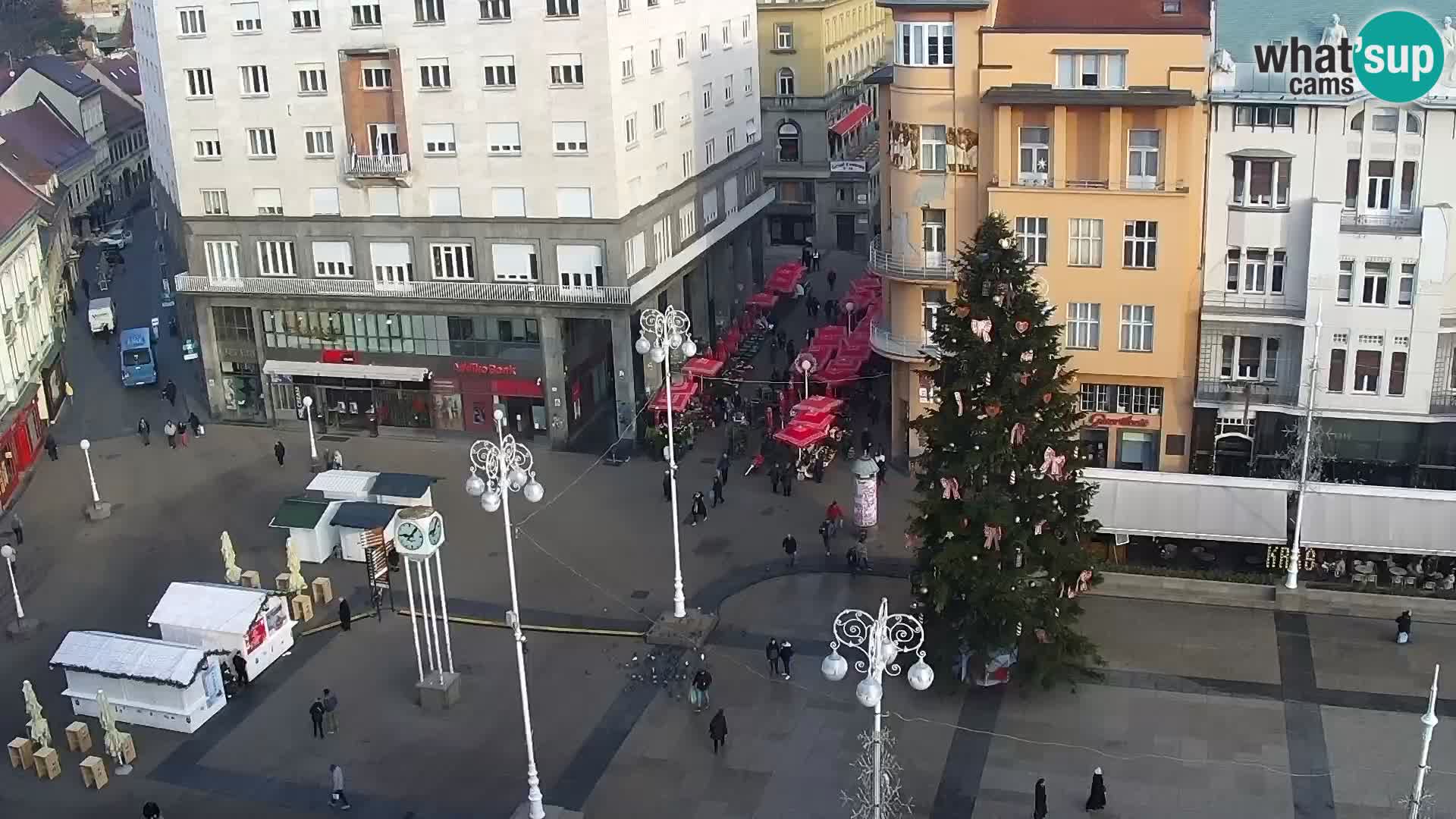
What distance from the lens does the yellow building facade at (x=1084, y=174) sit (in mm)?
48562

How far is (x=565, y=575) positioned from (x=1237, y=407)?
77.9ft

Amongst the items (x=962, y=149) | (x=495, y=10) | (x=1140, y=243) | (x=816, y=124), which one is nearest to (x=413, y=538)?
(x=962, y=149)

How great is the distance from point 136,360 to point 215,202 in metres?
14.5

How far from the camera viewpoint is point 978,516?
126 ft

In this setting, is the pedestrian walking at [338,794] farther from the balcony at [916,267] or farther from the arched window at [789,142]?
the arched window at [789,142]

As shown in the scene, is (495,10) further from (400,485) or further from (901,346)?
(901,346)

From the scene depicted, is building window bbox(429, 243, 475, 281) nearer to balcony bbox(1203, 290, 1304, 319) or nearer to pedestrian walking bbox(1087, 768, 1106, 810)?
balcony bbox(1203, 290, 1304, 319)

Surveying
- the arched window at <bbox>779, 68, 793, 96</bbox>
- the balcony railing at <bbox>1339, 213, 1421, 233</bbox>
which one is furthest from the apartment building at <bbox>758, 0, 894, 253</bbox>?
the balcony railing at <bbox>1339, 213, 1421, 233</bbox>

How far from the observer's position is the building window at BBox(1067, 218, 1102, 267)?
50406mm

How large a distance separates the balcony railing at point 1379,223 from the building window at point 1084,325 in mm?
8451

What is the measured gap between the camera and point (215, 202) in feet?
207

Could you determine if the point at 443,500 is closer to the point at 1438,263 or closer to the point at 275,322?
the point at 275,322

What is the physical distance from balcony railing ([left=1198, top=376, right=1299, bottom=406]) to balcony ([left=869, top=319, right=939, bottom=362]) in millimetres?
9684

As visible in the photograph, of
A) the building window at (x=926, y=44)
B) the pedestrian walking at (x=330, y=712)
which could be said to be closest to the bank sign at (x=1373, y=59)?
the building window at (x=926, y=44)
